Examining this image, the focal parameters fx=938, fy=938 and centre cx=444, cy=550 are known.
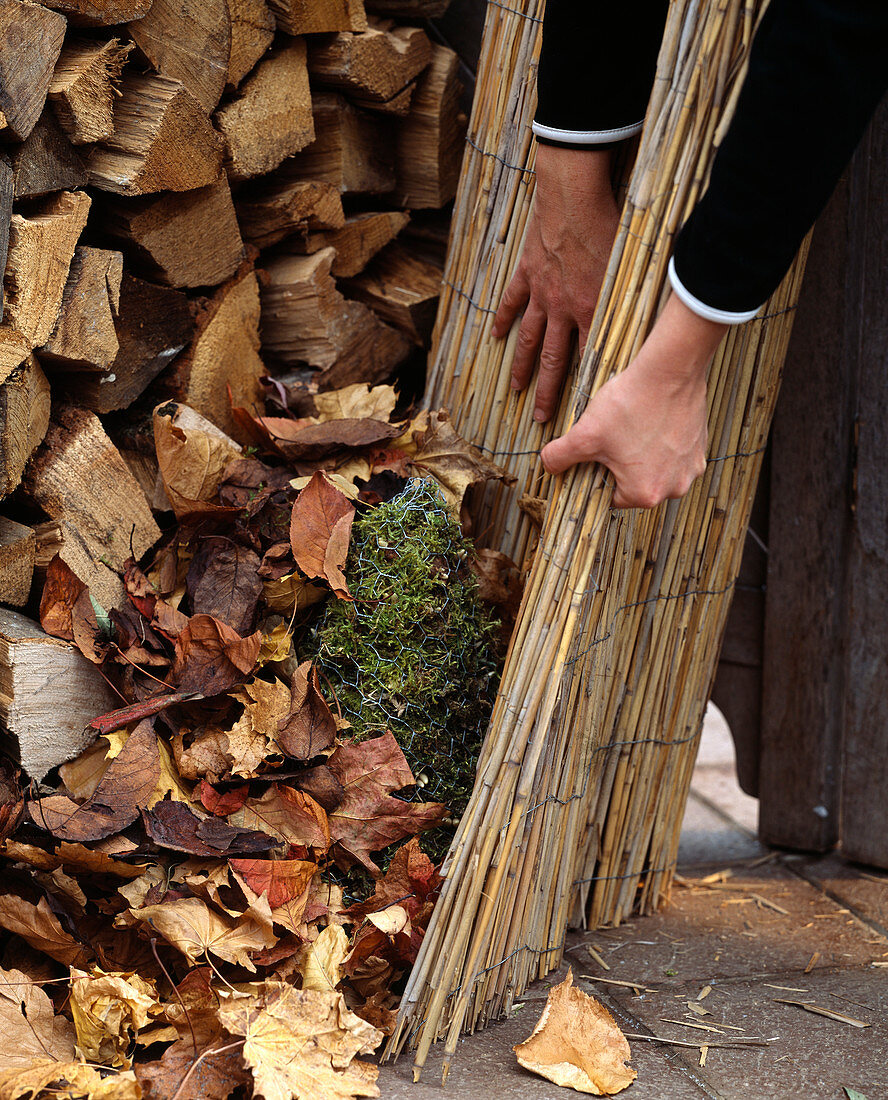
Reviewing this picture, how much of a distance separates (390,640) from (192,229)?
0.80 m

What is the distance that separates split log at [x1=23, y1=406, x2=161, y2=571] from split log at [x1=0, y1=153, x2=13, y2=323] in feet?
0.83

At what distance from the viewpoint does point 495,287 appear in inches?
68.4

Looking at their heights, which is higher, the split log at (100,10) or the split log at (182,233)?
the split log at (100,10)

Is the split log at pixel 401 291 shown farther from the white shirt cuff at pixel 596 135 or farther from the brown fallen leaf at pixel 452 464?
the white shirt cuff at pixel 596 135

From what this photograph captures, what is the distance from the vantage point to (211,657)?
1.50m

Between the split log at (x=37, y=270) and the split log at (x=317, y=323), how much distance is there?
1.63 ft

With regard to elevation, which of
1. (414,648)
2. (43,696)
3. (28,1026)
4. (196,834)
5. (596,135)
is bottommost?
(28,1026)

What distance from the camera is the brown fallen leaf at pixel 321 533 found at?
1.55m

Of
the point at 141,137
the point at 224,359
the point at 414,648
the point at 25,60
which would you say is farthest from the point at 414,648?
the point at 25,60

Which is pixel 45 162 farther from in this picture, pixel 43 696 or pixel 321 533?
pixel 43 696

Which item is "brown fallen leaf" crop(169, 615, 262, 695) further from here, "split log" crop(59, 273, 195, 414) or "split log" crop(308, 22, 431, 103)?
"split log" crop(308, 22, 431, 103)

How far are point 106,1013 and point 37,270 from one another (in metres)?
1.05

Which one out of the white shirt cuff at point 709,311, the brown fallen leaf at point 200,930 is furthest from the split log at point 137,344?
the white shirt cuff at point 709,311

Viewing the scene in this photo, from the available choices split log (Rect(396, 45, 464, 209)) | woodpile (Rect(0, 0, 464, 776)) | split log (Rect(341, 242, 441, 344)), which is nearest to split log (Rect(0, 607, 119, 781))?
woodpile (Rect(0, 0, 464, 776))
